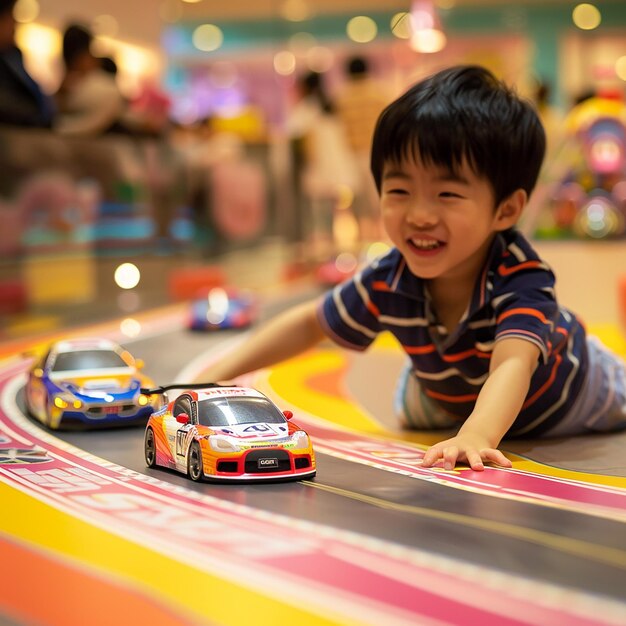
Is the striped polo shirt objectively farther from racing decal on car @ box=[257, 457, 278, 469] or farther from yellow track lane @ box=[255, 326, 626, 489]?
racing decal on car @ box=[257, 457, 278, 469]

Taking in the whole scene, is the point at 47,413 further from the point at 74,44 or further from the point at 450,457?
the point at 74,44

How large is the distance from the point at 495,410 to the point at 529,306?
0.36 metres

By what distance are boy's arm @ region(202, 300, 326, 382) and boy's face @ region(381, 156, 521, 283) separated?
1.77ft

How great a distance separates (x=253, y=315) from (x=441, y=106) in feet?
12.4

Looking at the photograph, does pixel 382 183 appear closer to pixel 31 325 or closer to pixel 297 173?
pixel 31 325

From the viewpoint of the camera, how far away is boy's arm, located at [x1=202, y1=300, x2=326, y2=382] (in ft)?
11.1

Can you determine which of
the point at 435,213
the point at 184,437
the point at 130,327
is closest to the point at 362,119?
the point at 130,327

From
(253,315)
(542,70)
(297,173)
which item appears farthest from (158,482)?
(542,70)

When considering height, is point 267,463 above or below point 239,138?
below

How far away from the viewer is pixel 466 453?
2.59 meters

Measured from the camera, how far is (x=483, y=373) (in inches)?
121

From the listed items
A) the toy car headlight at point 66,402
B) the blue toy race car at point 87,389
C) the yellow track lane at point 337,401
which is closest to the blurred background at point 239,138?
the yellow track lane at point 337,401

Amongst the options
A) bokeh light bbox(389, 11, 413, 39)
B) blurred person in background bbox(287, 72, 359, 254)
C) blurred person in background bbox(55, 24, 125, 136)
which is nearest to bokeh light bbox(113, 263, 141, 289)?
blurred person in background bbox(55, 24, 125, 136)

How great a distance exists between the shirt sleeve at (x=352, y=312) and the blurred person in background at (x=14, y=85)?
4.14 meters
